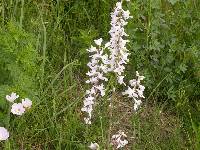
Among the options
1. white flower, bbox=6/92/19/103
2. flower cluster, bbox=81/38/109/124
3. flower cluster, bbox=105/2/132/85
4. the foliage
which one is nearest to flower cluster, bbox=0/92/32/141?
white flower, bbox=6/92/19/103

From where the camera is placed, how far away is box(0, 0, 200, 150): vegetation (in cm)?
291

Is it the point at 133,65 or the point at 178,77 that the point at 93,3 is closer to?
the point at 133,65

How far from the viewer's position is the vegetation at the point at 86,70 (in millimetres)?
2910

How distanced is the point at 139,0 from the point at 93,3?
0.39 metres

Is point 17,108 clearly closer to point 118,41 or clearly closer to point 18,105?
point 18,105

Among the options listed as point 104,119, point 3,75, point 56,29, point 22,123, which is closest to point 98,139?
point 104,119

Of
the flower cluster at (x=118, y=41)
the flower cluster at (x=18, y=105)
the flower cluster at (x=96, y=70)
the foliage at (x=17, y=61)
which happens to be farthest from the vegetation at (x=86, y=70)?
the flower cluster at (x=118, y=41)

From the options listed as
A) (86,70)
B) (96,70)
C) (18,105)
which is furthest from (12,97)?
(86,70)

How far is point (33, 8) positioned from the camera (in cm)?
381

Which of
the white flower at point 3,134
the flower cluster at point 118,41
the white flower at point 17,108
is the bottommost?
the white flower at point 3,134

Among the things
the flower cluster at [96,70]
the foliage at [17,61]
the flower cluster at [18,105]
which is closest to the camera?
the flower cluster at [96,70]

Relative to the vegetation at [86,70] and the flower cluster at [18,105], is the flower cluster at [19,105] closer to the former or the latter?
the flower cluster at [18,105]

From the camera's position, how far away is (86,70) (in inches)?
140

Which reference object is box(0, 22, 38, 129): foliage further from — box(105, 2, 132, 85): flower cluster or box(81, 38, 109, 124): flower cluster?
box(105, 2, 132, 85): flower cluster
